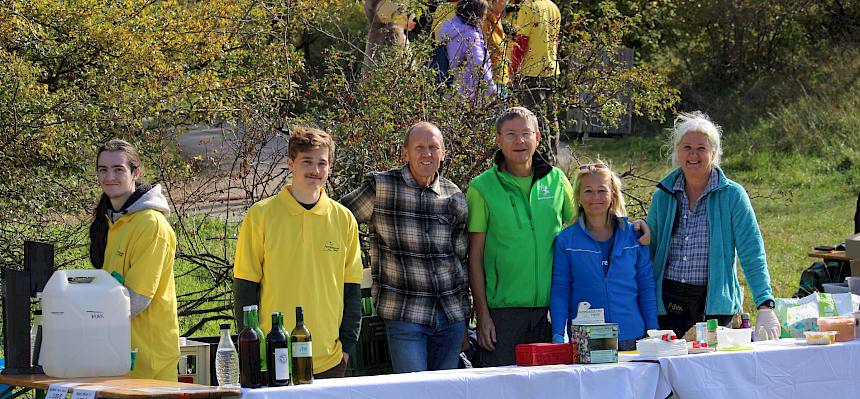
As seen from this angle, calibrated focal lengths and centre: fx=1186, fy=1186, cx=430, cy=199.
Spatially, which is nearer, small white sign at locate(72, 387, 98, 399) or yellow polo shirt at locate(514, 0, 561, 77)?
small white sign at locate(72, 387, 98, 399)

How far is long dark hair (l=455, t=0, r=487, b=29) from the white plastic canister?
4.29m

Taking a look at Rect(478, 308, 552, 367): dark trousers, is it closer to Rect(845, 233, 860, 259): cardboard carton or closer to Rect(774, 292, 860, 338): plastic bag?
Rect(774, 292, 860, 338): plastic bag

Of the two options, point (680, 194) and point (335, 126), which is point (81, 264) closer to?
point (335, 126)

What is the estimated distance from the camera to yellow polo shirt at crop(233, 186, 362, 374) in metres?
4.94

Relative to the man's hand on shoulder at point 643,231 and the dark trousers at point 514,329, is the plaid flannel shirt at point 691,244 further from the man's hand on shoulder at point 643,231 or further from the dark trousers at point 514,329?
the dark trousers at point 514,329

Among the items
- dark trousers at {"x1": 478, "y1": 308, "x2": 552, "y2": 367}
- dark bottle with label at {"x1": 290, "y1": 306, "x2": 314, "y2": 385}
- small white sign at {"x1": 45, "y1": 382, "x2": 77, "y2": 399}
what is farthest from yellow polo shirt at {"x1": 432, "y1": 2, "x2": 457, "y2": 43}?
small white sign at {"x1": 45, "y1": 382, "x2": 77, "y2": 399}

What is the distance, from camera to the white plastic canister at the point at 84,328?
445 centimetres

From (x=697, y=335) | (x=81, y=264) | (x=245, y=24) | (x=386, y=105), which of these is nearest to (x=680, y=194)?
(x=697, y=335)

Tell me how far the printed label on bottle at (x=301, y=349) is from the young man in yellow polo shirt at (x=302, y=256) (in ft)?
1.98

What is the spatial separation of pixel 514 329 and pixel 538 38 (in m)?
3.44

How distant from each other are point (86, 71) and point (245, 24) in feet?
4.51

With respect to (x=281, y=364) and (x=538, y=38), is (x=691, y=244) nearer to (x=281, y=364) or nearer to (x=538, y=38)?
(x=281, y=364)

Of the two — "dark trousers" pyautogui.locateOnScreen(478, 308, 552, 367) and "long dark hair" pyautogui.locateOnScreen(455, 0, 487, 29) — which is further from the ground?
"long dark hair" pyautogui.locateOnScreen(455, 0, 487, 29)

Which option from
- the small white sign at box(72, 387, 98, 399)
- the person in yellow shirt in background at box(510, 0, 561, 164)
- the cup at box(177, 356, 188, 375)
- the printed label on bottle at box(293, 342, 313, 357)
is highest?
the person in yellow shirt in background at box(510, 0, 561, 164)
